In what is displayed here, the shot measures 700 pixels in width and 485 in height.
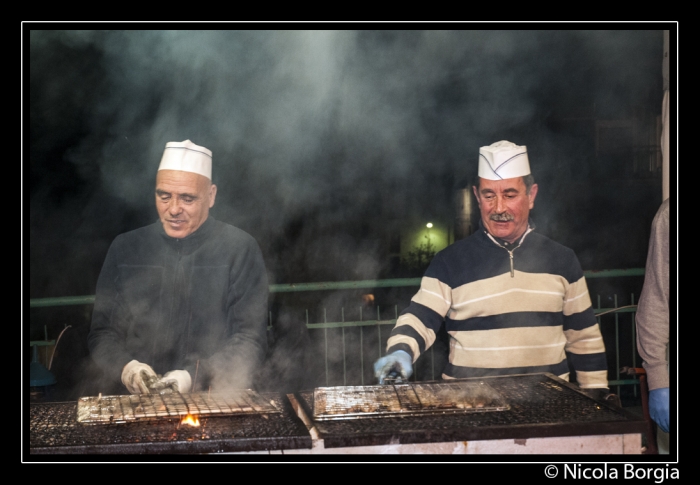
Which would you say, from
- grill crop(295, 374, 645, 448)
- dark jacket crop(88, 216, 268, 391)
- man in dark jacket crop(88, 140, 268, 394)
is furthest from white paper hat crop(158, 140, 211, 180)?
grill crop(295, 374, 645, 448)

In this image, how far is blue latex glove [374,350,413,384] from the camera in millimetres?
3020

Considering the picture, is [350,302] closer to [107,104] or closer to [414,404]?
[107,104]

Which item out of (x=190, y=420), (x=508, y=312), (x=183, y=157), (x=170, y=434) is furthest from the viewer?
(x=183, y=157)

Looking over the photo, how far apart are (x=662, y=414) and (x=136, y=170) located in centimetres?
361

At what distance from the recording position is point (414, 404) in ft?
8.59

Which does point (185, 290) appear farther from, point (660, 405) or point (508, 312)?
point (660, 405)

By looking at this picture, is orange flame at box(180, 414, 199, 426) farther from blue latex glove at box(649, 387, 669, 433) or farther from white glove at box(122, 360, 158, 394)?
blue latex glove at box(649, 387, 669, 433)

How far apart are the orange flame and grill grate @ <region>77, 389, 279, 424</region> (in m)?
0.02

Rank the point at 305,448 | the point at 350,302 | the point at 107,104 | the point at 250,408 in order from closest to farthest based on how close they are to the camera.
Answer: the point at 305,448
the point at 250,408
the point at 107,104
the point at 350,302

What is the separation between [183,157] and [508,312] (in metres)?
2.17

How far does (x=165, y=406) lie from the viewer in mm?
2588

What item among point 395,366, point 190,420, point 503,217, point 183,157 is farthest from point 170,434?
point 503,217

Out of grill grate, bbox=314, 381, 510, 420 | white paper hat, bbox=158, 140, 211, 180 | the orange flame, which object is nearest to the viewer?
the orange flame
